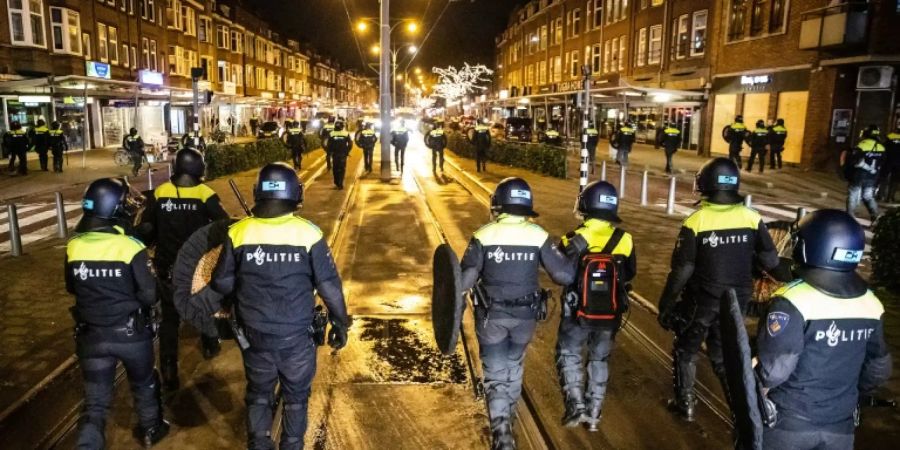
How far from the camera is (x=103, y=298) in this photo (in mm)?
4008

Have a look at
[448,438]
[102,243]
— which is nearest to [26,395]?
[102,243]

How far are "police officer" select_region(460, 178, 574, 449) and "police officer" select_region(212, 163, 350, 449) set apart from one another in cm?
98

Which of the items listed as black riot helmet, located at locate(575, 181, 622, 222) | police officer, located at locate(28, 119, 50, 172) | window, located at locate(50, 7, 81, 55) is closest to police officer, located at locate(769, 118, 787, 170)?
black riot helmet, located at locate(575, 181, 622, 222)

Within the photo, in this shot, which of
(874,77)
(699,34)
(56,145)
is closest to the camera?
(874,77)

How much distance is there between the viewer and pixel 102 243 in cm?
404

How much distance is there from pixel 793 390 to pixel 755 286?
88.8 inches

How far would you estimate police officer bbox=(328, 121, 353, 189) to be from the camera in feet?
57.0

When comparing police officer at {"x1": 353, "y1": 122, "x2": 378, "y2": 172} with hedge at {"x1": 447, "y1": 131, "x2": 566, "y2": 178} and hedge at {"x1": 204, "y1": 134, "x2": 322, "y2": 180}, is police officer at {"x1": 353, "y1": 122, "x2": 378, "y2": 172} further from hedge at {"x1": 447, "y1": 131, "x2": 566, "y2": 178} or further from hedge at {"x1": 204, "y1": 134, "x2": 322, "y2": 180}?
hedge at {"x1": 447, "y1": 131, "x2": 566, "y2": 178}

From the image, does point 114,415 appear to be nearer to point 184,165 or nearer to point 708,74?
point 184,165

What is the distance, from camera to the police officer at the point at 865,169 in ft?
39.0

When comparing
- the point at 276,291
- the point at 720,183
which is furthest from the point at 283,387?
the point at 720,183

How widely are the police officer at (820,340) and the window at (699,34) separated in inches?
1195

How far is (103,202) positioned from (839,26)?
872 inches

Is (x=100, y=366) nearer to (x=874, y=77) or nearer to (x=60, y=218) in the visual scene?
(x=60, y=218)
